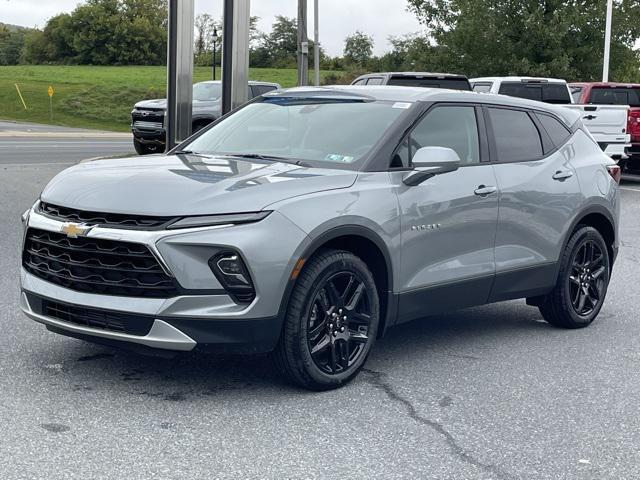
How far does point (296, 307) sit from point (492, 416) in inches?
44.7

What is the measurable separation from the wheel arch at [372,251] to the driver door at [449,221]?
109 millimetres

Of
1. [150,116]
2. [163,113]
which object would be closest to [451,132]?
[163,113]

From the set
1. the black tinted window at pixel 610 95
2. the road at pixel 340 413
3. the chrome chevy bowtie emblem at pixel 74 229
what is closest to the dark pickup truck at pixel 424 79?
the black tinted window at pixel 610 95

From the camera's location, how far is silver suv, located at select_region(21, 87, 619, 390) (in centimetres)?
502

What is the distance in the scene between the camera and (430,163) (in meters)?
5.91

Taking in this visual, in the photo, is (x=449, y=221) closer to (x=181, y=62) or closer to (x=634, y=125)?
(x=181, y=62)

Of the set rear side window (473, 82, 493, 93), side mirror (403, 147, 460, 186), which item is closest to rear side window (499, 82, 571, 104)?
rear side window (473, 82, 493, 93)

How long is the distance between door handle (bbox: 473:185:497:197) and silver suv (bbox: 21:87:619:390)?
0.01 m

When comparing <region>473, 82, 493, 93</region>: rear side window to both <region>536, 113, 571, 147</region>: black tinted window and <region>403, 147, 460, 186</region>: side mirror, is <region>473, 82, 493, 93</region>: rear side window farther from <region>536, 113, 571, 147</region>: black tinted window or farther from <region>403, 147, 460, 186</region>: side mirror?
<region>403, 147, 460, 186</region>: side mirror

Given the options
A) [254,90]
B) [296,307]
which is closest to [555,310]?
[296,307]

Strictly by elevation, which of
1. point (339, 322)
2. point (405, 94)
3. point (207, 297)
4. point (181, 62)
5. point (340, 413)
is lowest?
point (340, 413)

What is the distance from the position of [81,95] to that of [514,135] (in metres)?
59.7

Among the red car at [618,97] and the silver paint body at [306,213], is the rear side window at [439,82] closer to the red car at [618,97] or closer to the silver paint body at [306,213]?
the red car at [618,97]

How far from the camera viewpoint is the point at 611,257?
26.1 ft
